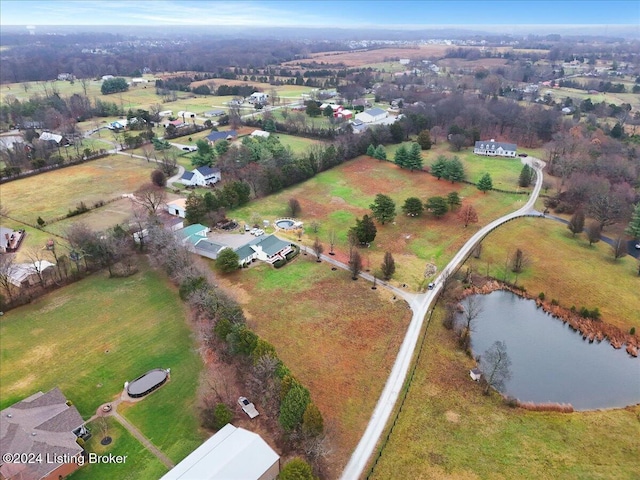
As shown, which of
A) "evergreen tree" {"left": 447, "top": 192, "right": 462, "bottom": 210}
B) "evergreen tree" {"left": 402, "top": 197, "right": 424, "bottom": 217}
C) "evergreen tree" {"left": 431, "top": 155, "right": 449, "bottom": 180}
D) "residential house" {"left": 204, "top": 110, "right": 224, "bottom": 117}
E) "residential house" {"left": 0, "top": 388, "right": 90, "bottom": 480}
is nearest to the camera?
"residential house" {"left": 0, "top": 388, "right": 90, "bottom": 480}

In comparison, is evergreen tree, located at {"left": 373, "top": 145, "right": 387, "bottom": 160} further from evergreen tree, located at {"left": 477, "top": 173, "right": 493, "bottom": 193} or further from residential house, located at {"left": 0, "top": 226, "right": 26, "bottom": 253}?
residential house, located at {"left": 0, "top": 226, "right": 26, "bottom": 253}

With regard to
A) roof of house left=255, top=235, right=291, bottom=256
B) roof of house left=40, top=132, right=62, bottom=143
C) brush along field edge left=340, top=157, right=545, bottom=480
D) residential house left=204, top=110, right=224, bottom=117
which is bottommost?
brush along field edge left=340, top=157, right=545, bottom=480

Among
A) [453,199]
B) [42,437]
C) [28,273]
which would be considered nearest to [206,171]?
[28,273]

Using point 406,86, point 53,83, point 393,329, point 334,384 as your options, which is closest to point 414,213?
point 393,329

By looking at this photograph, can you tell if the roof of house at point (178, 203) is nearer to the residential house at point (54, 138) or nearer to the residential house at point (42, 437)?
the residential house at point (42, 437)

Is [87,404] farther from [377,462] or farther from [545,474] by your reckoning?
[545,474]

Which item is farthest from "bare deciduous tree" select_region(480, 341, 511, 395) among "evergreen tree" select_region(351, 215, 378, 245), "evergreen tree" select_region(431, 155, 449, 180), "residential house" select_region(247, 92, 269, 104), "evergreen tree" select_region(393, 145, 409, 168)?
"residential house" select_region(247, 92, 269, 104)

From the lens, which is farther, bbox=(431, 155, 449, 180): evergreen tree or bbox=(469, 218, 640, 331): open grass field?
bbox=(431, 155, 449, 180): evergreen tree

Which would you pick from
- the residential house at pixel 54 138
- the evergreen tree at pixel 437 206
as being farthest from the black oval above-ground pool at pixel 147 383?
the residential house at pixel 54 138
